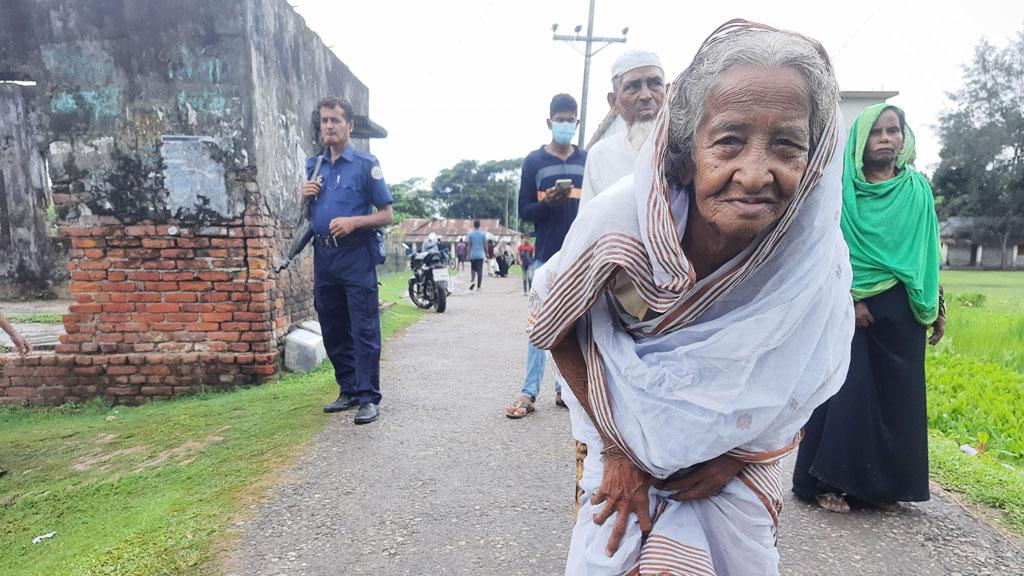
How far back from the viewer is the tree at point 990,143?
43.2m

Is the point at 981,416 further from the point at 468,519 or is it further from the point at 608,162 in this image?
the point at 468,519

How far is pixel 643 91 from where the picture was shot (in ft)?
9.99

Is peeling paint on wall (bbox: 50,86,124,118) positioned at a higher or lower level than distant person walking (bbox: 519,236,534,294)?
higher

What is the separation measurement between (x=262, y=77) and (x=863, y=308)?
4943mm

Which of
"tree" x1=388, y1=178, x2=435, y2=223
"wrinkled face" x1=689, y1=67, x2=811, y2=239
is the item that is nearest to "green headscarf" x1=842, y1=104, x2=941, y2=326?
"wrinkled face" x1=689, y1=67, x2=811, y2=239

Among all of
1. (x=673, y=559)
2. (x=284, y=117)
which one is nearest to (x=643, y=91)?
(x=673, y=559)

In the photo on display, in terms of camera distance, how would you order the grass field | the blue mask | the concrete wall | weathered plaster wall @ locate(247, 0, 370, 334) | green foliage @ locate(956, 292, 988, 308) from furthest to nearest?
green foliage @ locate(956, 292, 988, 308) < weathered plaster wall @ locate(247, 0, 370, 334) < the concrete wall < the blue mask < the grass field

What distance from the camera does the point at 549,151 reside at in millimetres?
4195

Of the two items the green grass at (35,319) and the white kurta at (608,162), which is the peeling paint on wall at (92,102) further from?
the white kurta at (608,162)

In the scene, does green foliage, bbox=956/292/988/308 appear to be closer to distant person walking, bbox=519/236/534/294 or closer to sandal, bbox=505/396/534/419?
distant person walking, bbox=519/236/534/294

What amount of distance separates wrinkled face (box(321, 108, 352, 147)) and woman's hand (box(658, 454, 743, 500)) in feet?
11.5

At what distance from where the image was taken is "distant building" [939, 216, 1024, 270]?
4481cm

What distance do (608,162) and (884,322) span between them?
149 cm

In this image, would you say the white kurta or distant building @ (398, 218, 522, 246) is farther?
distant building @ (398, 218, 522, 246)
